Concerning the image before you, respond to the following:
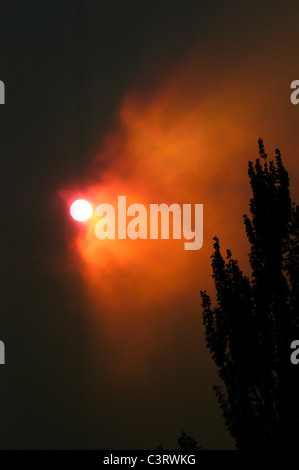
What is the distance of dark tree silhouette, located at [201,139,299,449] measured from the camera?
8.21 m

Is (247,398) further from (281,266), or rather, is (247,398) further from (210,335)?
(281,266)

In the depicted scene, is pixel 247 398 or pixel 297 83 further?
pixel 297 83

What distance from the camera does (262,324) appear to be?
859cm

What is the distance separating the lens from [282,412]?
26.7 ft

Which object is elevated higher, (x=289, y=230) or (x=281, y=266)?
(x=289, y=230)

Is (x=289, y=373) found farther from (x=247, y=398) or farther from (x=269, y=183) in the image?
(x=269, y=183)

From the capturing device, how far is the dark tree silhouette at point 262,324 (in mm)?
8211
